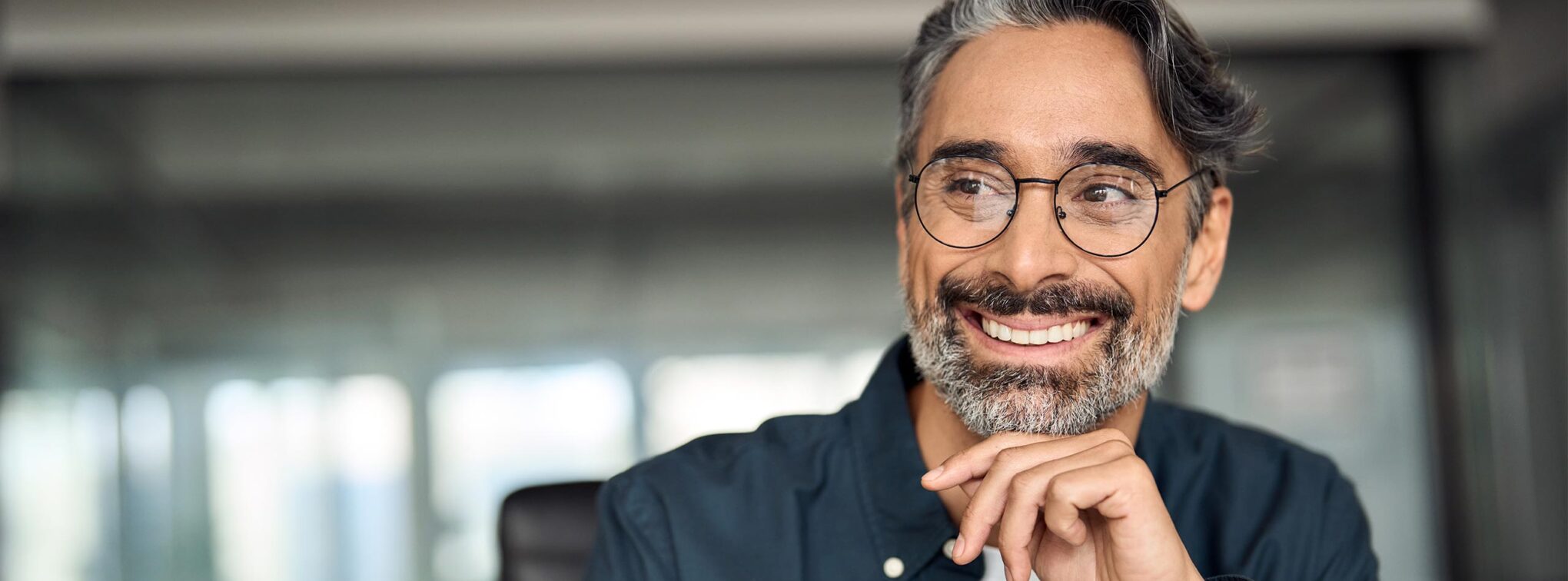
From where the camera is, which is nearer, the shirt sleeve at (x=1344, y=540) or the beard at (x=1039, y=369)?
the beard at (x=1039, y=369)

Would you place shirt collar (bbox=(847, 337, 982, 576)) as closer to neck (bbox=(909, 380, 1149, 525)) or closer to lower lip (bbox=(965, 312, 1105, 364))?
neck (bbox=(909, 380, 1149, 525))

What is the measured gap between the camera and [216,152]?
3.50 metres

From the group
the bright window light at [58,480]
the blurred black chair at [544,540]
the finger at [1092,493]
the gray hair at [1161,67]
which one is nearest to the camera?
the finger at [1092,493]

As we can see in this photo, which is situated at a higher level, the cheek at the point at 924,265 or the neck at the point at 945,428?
the cheek at the point at 924,265

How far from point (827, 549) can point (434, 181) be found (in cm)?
249

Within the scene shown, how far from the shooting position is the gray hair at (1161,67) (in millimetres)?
1365

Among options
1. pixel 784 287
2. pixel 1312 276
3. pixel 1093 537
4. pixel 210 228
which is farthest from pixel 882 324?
pixel 1093 537

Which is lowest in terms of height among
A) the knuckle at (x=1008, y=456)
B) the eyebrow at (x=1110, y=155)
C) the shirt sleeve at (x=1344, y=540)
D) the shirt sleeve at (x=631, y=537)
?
the shirt sleeve at (x=1344, y=540)

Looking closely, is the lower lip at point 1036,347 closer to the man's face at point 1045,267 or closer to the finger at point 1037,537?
the man's face at point 1045,267

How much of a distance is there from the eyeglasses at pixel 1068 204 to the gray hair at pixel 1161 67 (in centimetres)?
11

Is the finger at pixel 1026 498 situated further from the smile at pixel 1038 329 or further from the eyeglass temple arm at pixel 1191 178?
the eyeglass temple arm at pixel 1191 178

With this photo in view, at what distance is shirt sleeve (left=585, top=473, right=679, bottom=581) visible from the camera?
1310 millimetres

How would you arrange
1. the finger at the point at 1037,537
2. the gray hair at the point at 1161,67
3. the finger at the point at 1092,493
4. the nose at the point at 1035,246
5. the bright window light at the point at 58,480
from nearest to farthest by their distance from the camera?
the finger at the point at 1092,493 → the finger at the point at 1037,537 → the nose at the point at 1035,246 → the gray hair at the point at 1161,67 → the bright window light at the point at 58,480

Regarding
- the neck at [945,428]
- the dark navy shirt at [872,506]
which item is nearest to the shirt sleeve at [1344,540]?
the dark navy shirt at [872,506]
